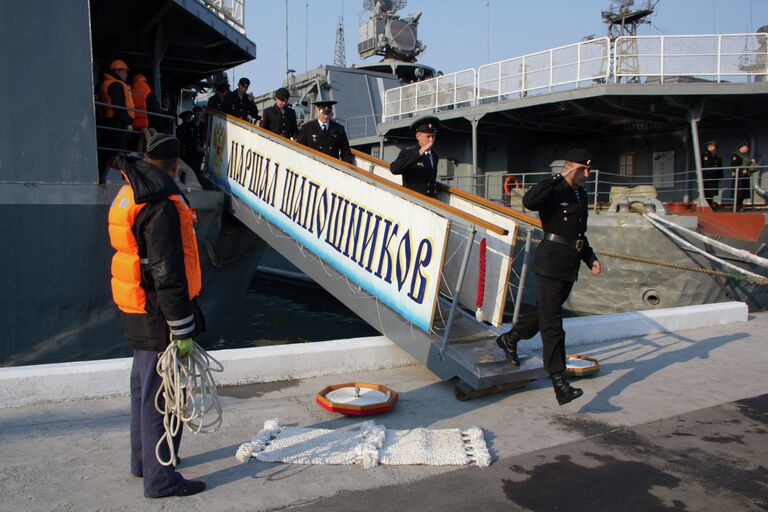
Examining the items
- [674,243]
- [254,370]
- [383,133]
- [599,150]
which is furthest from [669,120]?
[254,370]

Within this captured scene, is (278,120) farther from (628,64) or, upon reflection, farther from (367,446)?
(628,64)

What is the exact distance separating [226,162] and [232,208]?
740mm

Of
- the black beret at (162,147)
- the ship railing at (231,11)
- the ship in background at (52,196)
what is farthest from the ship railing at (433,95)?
the black beret at (162,147)

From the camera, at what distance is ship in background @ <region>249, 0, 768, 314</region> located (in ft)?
36.8

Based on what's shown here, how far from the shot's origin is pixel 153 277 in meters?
2.73

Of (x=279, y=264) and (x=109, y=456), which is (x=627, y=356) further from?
(x=279, y=264)

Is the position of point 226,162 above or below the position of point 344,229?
above

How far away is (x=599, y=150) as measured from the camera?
675 inches

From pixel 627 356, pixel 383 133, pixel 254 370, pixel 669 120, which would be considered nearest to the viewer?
pixel 254 370

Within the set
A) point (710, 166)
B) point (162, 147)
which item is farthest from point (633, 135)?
point (162, 147)

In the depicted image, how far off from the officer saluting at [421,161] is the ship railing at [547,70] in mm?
8268

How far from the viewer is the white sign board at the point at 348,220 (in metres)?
4.81

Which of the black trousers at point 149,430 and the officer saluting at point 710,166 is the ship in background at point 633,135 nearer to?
the officer saluting at point 710,166

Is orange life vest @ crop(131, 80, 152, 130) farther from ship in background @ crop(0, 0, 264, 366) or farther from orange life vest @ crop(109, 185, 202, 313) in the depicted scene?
orange life vest @ crop(109, 185, 202, 313)
